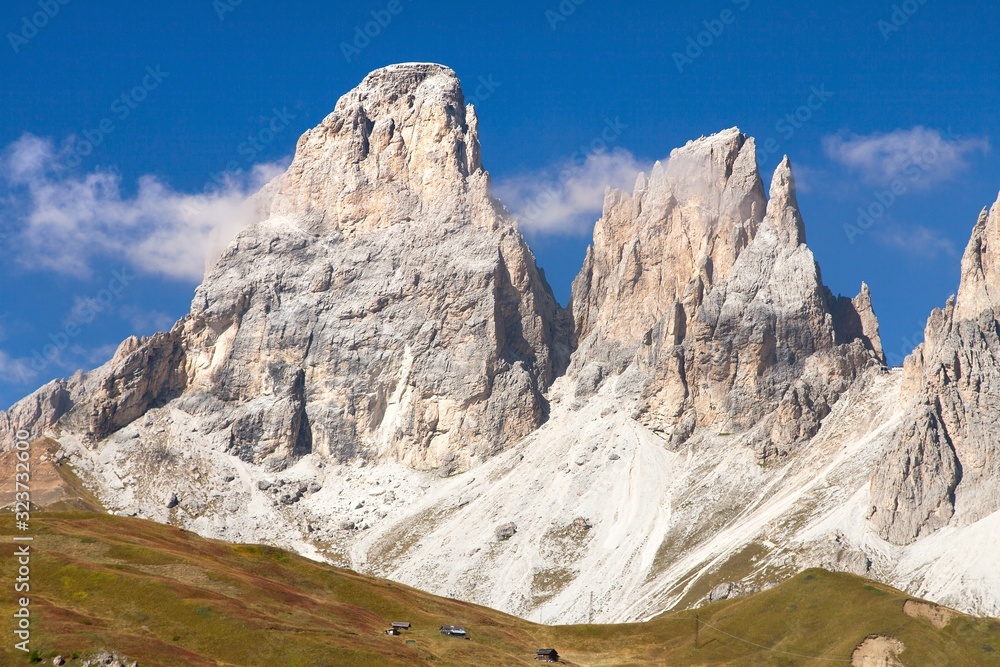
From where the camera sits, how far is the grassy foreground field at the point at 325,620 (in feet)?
362

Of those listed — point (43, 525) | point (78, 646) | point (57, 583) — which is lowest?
point (78, 646)

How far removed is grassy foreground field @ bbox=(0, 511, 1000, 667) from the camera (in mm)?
110250

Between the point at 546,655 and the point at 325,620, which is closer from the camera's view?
the point at 325,620

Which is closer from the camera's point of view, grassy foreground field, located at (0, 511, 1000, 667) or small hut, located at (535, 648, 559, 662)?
grassy foreground field, located at (0, 511, 1000, 667)

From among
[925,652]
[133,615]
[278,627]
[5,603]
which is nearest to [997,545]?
[925,652]

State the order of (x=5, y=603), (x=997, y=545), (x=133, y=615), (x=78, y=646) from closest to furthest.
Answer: (x=78, y=646), (x=5, y=603), (x=133, y=615), (x=997, y=545)

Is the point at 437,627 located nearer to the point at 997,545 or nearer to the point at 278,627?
the point at 278,627

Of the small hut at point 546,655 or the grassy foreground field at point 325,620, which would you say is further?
the small hut at point 546,655

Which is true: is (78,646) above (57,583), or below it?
below

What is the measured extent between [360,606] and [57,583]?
37.3 m

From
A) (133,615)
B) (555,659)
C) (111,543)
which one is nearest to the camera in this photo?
(133,615)

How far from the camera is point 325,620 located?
126 metres

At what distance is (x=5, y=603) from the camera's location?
351 ft

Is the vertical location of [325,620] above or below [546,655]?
above
